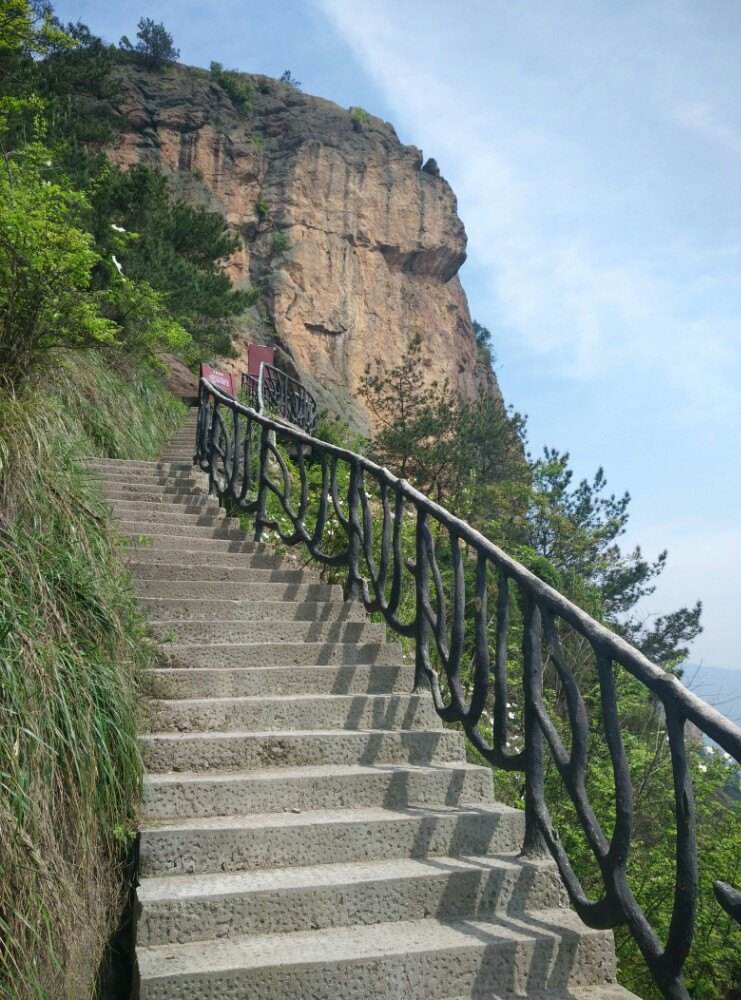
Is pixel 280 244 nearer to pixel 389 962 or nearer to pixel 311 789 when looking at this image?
pixel 311 789

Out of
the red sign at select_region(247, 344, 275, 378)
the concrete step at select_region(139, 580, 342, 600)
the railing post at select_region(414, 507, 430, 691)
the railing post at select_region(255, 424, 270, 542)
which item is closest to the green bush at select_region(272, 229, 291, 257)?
the red sign at select_region(247, 344, 275, 378)

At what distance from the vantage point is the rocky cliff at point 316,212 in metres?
33.5

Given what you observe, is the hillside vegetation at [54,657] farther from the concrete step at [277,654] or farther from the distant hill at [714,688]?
the distant hill at [714,688]

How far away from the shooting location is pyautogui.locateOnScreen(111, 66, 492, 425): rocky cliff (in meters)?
33.5

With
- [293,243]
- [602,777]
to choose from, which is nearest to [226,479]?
[602,777]

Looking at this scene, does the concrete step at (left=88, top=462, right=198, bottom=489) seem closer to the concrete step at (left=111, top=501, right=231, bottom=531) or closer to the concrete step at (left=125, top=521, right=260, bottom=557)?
the concrete step at (left=111, top=501, right=231, bottom=531)

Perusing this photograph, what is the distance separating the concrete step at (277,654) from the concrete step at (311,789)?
837 mm

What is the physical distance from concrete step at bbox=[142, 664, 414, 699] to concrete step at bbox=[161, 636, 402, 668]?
3.8 inches

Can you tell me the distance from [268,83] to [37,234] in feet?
122

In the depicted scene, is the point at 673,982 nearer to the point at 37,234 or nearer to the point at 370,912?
the point at 370,912

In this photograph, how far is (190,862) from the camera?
Result: 9.68ft

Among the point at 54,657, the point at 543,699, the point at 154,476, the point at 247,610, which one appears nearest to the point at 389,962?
the point at 54,657

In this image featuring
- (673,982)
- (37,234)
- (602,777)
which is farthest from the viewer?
(37,234)

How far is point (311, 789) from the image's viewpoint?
3365mm
